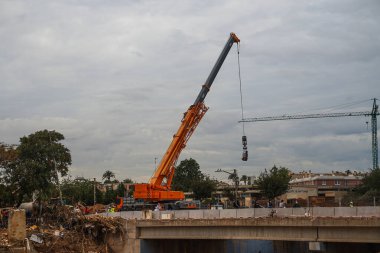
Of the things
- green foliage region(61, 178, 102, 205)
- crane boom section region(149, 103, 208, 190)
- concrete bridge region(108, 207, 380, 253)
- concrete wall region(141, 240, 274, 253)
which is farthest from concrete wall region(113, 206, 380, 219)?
green foliage region(61, 178, 102, 205)

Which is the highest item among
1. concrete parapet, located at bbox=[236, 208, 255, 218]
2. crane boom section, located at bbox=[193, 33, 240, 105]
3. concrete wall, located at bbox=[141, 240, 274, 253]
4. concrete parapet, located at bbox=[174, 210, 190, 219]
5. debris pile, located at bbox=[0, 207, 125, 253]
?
crane boom section, located at bbox=[193, 33, 240, 105]

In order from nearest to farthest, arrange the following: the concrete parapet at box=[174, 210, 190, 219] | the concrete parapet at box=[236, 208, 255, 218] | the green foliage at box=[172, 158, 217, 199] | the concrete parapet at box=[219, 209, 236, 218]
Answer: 1. the concrete parapet at box=[236, 208, 255, 218]
2. the concrete parapet at box=[219, 209, 236, 218]
3. the concrete parapet at box=[174, 210, 190, 219]
4. the green foliage at box=[172, 158, 217, 199]

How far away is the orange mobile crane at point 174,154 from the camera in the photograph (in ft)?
141

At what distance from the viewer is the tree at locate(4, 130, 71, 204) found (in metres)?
63.6

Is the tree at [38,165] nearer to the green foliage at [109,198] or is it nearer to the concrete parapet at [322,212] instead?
the green foliage at [109,198]

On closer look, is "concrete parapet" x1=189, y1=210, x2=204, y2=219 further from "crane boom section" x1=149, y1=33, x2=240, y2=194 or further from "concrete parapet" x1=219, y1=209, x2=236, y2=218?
"crane boom section" x1=149, y1=33, x2=240, y2=194

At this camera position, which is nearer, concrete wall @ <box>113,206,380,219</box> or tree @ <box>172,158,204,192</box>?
concrete wall @ <box>113,206,380,219</box>

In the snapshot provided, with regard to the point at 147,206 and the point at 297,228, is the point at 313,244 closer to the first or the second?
the point at 297,228

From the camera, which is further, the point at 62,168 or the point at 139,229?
the point at 62,168

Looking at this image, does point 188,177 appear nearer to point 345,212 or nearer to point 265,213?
point 265,213

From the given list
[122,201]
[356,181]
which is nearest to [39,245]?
[122,201]

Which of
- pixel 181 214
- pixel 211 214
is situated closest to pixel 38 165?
pixel 181 214

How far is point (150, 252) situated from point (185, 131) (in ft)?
36.5

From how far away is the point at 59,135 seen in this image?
74125mm
